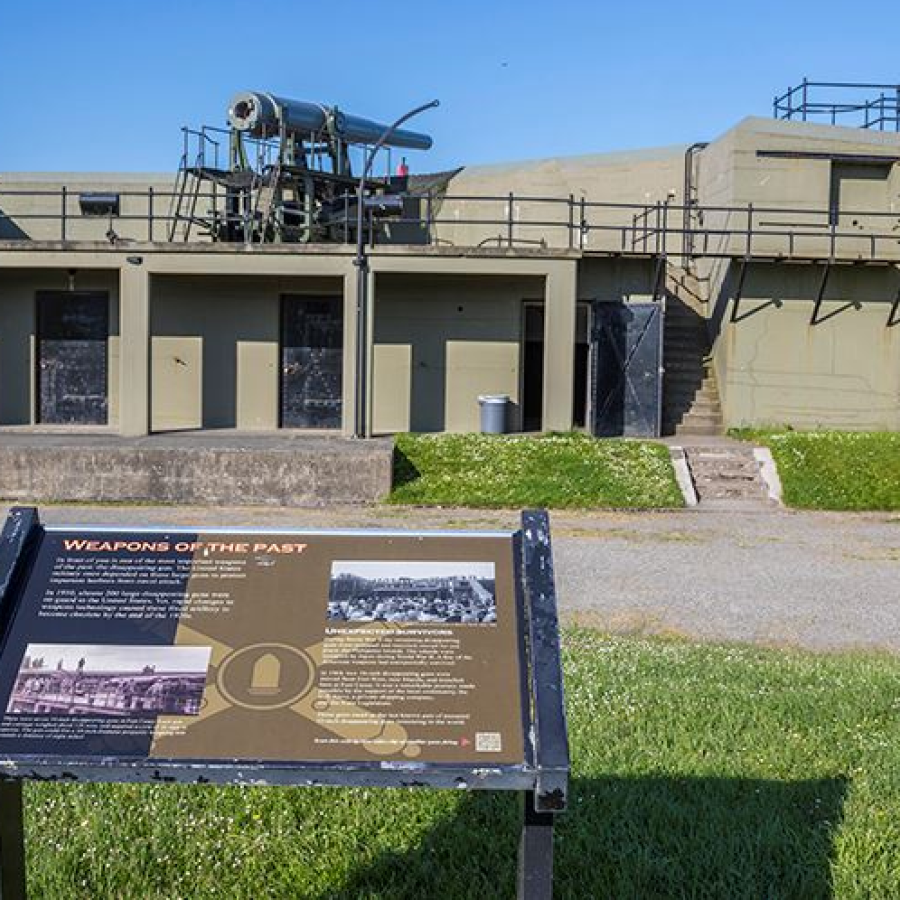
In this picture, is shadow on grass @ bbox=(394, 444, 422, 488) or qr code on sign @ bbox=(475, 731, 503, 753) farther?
shadow on grass @ bbox=(394, 444, 422, 488)

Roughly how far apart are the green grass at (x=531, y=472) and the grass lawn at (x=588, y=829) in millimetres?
10984

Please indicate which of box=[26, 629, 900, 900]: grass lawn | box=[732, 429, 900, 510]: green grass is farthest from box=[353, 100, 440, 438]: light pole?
box=[26, 629, 900, 900]: grass lawn

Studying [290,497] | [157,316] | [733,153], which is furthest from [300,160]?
[290,497]

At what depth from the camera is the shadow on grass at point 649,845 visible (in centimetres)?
408

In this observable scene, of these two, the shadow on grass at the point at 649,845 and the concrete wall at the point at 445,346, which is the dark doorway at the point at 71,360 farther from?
the shadow on grass at the point at 649,845

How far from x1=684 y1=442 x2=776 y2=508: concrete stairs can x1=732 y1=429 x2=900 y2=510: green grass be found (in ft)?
1.28

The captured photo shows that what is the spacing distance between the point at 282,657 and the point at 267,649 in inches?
1.9

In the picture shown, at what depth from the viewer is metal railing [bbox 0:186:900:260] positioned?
23312 millimetres

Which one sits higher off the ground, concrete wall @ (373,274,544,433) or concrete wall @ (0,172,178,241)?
concrete wall @ (0,172,178,241)

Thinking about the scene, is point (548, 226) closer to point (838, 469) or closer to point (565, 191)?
point (565, 191)

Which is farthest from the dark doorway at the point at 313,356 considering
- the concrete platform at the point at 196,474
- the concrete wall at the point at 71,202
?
the concrete platform at the point at 196,474

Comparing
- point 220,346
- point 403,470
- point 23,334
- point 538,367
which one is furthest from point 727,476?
point 23,334

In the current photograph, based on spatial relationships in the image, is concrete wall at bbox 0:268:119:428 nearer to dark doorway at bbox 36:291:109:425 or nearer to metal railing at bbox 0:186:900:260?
dark doorway at bbox 36:291:109:425

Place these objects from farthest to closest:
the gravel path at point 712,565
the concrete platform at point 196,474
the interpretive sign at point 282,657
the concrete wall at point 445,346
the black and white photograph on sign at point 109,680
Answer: the concrete wall at point 445,346 < the concrete platform at point 196,474 < the gravel path at point 712,565 < the black and white photograph on sign at point 109,680 < the interpretive sign at point 282,657
